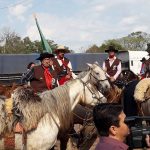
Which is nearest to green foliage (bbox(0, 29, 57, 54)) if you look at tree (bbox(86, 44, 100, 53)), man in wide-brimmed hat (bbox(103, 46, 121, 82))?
tree (bbox(86, 44, 100, 53))

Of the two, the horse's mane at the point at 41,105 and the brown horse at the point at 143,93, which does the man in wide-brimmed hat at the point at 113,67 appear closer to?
the brown horse at the point at 143,93

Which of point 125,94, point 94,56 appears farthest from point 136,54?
point 125,94

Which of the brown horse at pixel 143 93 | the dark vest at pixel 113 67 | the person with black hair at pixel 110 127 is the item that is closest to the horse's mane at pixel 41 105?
the brown horse at pixel 143 93

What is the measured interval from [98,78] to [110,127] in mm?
4794

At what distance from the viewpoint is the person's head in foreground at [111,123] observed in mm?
3074

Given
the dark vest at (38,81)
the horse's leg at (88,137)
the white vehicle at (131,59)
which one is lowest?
the horse's leg at (88,137)

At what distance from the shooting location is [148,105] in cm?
835

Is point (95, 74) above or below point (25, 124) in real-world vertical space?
above

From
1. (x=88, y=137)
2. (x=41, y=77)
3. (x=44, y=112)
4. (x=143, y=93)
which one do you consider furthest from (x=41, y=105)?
(x=88, y=137)

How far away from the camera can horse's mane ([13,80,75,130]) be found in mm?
6293

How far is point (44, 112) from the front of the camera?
21.2 ft

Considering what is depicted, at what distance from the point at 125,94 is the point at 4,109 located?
3.36 m

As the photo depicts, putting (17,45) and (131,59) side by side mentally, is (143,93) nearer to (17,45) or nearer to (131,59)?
(131,59)

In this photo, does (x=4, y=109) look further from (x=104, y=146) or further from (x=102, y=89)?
(x=104, y=146)
